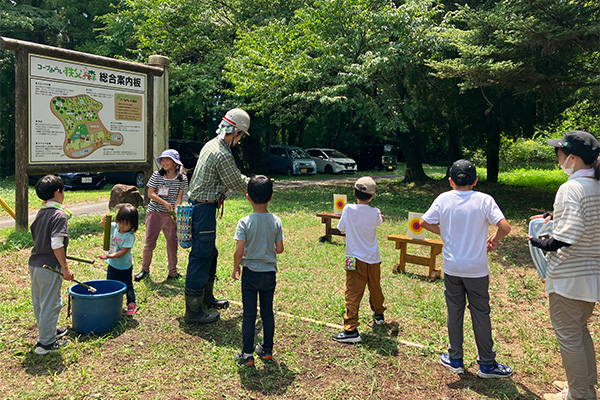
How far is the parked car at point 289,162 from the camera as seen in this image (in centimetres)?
2350

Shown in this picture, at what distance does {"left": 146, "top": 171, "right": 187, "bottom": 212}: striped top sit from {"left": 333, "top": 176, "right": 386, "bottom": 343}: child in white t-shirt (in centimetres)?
255

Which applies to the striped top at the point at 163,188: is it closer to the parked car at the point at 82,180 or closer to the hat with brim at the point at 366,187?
the hat with brim at the point at 366,187

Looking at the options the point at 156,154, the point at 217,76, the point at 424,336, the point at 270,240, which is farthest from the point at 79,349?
the point at 217,76

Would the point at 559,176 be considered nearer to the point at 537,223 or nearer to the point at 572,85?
the point at 572,85

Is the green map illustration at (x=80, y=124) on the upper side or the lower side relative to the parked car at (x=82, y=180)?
upper

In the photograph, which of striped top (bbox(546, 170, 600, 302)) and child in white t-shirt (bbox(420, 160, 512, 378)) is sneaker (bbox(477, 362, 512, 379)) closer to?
child in white t-shirt (bbox(420, 160, 512, 378))

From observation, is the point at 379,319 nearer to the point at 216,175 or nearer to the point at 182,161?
the point at 216,175

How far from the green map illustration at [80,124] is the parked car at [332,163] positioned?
17.0 meters

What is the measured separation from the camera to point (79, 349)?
404cm

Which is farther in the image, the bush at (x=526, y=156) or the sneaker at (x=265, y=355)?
the bush at (x=526, y=156)

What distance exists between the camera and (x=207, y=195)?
4.59 metres

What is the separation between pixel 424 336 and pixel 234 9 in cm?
1694

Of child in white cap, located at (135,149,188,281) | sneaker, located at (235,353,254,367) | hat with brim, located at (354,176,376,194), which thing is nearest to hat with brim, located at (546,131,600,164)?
hat with brim, located at (354,176,376,194)

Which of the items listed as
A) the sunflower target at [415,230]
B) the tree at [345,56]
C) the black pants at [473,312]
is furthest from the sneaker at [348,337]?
the tree at [345,56]
